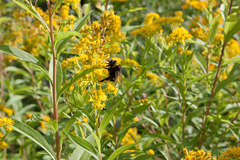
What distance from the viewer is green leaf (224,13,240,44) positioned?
1656 mm

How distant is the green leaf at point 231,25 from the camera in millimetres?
1656

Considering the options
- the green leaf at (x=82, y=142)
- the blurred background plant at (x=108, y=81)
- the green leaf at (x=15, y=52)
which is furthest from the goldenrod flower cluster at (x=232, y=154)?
the green leaf at (x=15, y=52)

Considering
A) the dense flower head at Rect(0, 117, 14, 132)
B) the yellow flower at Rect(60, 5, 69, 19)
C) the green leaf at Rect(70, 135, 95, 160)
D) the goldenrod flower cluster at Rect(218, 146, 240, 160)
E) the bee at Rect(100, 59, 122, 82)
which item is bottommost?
the goldenrod flower cluster at Rect(218, 146, 240, 160)

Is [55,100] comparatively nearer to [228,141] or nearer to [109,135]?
[109,135]

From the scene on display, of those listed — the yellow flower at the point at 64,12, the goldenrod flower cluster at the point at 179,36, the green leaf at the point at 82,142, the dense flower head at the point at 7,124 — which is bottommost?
the green leaf at the point at 82,142

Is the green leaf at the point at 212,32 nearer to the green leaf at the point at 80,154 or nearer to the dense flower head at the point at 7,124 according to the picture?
the green leaf at the point at 80,154

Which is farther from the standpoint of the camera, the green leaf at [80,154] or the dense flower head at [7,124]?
the green leaf at [80,154]

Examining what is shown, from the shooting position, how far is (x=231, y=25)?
1.71 m

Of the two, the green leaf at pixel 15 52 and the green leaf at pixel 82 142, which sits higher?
the green leaf at pixel 15 52

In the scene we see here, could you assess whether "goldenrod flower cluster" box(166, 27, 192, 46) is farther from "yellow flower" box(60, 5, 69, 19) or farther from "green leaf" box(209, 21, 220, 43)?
"yellow flower" box(60, 5, 69, 19)

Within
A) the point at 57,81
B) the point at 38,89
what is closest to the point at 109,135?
the point at 57,81

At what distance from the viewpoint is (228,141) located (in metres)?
2.85

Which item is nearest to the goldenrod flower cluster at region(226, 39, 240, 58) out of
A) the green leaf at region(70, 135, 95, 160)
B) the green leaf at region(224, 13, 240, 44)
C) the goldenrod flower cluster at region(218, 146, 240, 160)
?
the green leaf at region(224, 13, 240, 44)

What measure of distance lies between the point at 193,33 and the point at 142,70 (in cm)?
76
